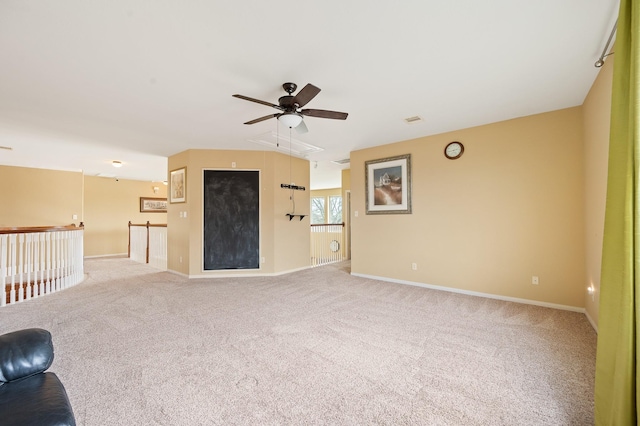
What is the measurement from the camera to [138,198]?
9109mm

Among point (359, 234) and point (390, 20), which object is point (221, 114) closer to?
point (390, 20)

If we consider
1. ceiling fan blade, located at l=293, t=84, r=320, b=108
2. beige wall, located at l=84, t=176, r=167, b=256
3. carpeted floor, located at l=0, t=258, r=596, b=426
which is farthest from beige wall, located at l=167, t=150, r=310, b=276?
beige wall, located at l=84, t=176, r=167, b=256

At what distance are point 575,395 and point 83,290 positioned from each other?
242 inches

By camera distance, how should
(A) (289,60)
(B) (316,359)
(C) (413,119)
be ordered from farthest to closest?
(C) (413,119), (A) (289,60), (B) (316,359)

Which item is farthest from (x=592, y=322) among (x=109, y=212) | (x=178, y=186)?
(x=109, y=212)

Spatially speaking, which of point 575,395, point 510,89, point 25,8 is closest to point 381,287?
point 575,395

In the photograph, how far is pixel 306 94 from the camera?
2432mm

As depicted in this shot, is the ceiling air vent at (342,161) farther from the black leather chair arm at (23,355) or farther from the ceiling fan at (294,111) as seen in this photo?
the black leather chair arm at (23,355)

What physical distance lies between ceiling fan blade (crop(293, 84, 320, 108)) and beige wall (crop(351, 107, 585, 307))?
275cm

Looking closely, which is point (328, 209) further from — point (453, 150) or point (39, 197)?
point (39, 197)

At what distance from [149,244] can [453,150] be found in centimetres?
723

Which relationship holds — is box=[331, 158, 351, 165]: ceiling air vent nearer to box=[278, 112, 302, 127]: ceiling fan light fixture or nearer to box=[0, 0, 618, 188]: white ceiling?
box=[0, 0, 618, 188]: white ceiling

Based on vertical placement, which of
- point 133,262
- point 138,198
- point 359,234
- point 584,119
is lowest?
point 133,262

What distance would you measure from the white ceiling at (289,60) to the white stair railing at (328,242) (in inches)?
166
